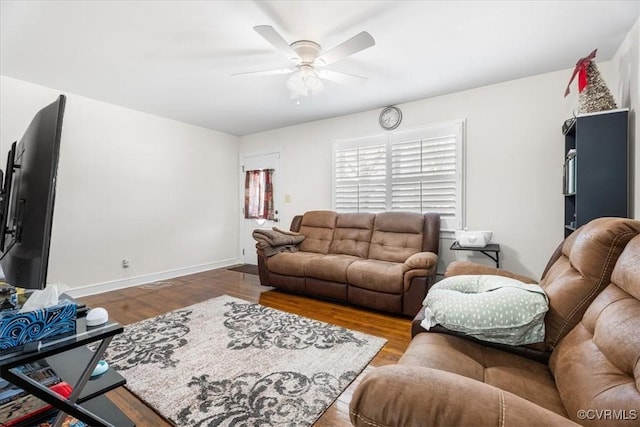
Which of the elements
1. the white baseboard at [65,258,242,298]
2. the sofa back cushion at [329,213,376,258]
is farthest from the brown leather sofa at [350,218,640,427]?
the white baseboard at [65,258,242,298]

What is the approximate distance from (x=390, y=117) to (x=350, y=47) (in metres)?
2.00

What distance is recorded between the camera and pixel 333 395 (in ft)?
5.51

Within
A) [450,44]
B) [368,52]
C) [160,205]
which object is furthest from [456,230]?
[160,205]

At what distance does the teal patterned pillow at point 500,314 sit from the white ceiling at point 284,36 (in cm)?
190

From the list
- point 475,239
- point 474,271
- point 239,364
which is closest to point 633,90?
point 475,239

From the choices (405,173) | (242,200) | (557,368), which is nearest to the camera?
(557,368)

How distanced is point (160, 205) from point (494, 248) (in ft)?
14.8

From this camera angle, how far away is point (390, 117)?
13.0 ft

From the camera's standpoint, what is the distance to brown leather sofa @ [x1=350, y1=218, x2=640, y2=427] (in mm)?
691

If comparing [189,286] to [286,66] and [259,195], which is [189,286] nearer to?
[259,195]

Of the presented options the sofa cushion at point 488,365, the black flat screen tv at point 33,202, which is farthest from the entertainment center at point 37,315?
the sofa cushion at point 488,365

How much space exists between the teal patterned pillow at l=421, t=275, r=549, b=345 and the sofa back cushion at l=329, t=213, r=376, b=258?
7.71ft

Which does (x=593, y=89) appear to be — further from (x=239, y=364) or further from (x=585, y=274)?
(x=239, y=364)

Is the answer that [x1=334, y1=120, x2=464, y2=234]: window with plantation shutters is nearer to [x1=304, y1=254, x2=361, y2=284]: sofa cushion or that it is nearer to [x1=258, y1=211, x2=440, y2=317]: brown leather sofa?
[x1=258, y1=211, x2=440, y2=317]: brown leather sofa
